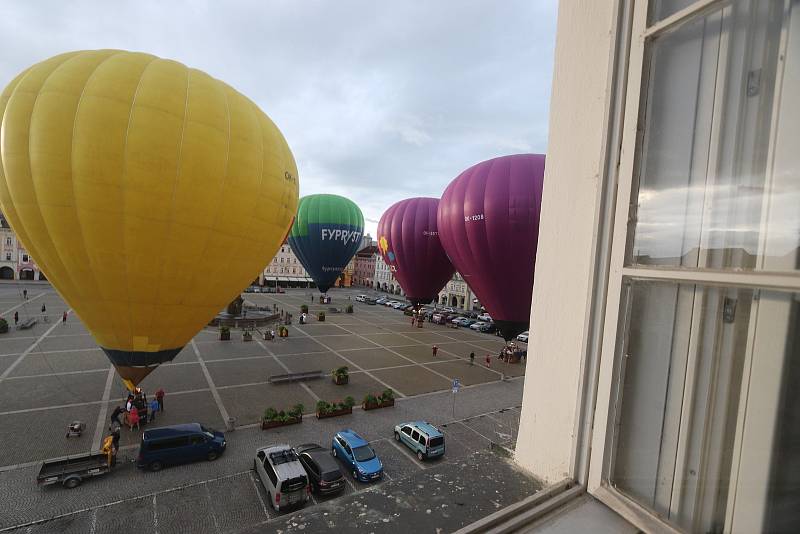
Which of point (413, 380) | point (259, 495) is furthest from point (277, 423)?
point (413, 380)

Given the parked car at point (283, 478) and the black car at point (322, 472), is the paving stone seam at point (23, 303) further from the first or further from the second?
the black car at point (322, 472)

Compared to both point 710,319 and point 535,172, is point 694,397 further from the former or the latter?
point 535,172

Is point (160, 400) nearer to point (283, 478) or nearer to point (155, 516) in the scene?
point (155, 516)

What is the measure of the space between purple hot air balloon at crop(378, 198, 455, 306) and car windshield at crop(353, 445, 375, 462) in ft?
52.2

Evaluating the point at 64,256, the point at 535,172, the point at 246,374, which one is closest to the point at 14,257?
the point at 246,374

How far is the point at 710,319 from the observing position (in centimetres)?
133

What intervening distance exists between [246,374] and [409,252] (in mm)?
12424

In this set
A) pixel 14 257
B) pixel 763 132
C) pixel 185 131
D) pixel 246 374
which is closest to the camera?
pixel 763 132

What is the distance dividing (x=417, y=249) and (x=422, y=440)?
1537cm

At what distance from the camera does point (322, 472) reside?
28.1ft

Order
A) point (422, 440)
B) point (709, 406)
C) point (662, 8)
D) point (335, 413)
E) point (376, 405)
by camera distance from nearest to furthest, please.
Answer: point (709, 406) → point (662, 8) → point (422, 440) → point (335, 413) → point (376, 405)

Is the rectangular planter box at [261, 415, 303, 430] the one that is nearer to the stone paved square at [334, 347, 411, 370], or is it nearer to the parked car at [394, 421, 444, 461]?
the parked car at [394, 421, 444, 461]

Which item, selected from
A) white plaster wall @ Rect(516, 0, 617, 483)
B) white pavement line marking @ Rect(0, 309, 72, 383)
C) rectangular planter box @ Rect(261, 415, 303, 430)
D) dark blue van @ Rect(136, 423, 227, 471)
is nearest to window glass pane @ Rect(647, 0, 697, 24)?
white plaster wall @ Rect(516, 0, 617, 483)

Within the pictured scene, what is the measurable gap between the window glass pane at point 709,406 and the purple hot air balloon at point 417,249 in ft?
75.3
